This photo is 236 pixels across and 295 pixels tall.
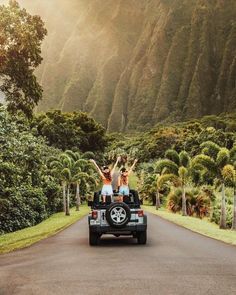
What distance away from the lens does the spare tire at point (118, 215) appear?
1568 centimetres

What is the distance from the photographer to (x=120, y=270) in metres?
10.5

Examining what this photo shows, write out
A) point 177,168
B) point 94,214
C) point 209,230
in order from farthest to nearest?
point 177,168
point 209,230
point 94,214

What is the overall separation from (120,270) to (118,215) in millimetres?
5284

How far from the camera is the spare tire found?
51.4ft

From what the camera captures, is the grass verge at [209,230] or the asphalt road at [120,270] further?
the grass verge at [209,230]

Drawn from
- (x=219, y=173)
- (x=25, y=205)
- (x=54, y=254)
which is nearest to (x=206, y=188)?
(x=219, y=173)

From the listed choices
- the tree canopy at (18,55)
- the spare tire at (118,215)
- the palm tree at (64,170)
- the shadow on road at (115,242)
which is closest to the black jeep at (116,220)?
the spare tire at (118,215)

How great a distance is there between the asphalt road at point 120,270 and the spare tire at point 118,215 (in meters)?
0.74

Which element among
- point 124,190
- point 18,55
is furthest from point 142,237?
point 18,55

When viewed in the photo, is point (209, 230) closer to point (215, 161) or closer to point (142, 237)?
point (142, 237)

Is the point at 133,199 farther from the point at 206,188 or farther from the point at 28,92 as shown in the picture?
the point at 206,188

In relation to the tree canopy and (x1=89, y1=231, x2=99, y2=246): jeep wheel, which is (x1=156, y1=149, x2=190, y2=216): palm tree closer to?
the tree canopy

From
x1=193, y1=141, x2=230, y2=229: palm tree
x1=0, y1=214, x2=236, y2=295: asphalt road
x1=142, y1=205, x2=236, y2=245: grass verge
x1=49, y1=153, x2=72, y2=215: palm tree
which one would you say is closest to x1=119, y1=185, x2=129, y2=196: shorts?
x1=0, y1=214, x2=236, y2=295: asphalt road

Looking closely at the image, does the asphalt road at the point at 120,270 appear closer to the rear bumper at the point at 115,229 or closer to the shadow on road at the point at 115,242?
the rear bumper at the point at 115,229
